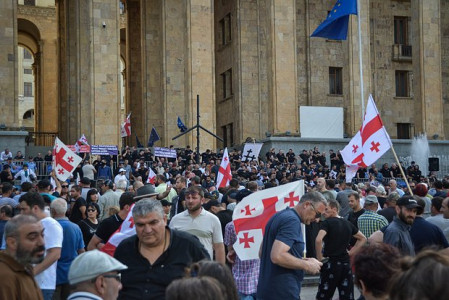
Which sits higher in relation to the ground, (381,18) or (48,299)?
(381,18)

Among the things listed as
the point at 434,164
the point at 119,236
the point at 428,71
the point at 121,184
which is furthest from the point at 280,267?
the point at 428,71

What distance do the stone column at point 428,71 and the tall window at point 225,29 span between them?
10079 mm

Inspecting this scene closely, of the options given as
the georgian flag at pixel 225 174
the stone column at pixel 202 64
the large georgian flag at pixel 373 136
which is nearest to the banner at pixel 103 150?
the stone column at pixel 202 64

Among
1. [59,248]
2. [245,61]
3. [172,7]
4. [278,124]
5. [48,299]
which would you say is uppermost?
[172,7]

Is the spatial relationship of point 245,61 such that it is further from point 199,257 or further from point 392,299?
point 392,299

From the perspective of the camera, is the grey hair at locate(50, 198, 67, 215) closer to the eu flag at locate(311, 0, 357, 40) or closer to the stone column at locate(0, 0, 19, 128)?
the eu flag at locate(311, 0, 357, 40)

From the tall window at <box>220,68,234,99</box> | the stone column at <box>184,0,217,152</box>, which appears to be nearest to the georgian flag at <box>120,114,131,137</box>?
the stone column at <box>184,0,217,152</box>

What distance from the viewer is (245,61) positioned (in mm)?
40188

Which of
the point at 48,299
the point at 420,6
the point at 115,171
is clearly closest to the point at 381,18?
the point at 420,6

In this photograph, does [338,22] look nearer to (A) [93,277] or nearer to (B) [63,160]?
(B) [63,160]

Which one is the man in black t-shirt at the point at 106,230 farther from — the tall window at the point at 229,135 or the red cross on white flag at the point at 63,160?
the tall window at the point at 229,135

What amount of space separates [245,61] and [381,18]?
8980 mm

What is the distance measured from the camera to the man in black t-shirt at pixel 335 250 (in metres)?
9.98

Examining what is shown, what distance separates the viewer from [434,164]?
116 ft
